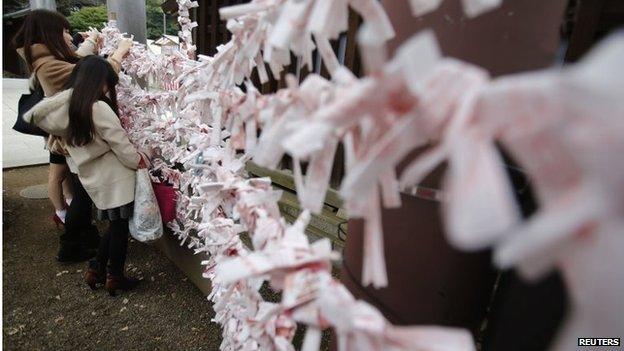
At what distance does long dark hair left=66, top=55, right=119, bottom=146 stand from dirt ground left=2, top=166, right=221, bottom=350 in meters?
1.11

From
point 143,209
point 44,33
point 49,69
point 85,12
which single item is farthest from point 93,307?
point 85,12

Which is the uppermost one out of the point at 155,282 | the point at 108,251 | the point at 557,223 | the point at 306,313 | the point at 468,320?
the point at 557,223

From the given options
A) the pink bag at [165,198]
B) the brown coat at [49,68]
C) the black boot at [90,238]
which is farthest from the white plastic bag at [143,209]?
the black boot at [90,238]

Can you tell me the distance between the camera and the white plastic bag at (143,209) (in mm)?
2135

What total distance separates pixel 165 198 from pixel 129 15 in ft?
5.84

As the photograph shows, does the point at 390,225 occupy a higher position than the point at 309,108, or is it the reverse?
the point at 309,108

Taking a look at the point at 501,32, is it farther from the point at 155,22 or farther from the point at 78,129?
the point at 155,22

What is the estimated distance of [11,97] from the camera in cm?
771

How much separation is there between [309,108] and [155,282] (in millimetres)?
2577

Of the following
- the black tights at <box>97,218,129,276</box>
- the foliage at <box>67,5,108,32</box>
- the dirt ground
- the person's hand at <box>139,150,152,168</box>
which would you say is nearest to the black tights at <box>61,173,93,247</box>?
the dirt ground

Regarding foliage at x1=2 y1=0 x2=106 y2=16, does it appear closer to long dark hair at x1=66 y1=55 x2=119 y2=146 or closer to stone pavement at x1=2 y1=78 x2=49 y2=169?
stone pavement at x1=2 y1=78 x2=49 y2=169

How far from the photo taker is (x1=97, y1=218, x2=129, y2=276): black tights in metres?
2.19

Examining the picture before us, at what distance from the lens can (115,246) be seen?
2.22 m

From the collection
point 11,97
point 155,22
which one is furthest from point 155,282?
point 155,22
